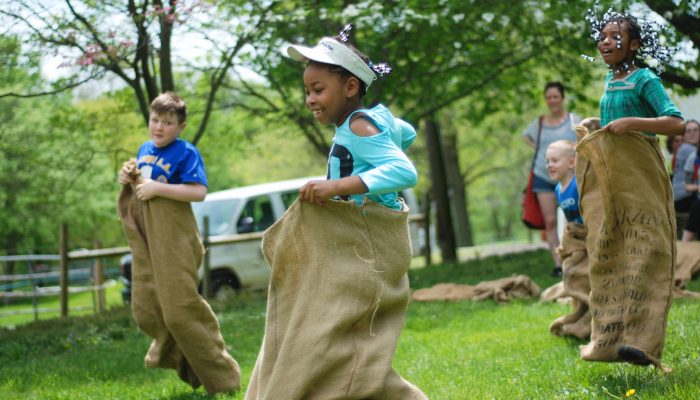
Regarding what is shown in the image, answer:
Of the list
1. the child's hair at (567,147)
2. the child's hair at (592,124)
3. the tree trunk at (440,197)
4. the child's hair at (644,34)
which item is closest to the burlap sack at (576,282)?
the child's hair at (567,147)

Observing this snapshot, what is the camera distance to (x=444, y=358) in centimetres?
602

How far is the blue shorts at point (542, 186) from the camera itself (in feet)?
32.1

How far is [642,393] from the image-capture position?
4129 millimetres

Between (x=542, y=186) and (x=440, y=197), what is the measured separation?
7.88 metres

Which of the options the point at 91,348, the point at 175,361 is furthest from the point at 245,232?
the point at 175,361

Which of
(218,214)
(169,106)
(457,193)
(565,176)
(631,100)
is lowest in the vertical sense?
(457,193)

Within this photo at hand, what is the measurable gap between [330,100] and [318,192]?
0.46 m

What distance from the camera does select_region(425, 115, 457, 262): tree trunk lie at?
1733 centimetres

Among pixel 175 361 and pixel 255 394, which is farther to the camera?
pixel 175 361

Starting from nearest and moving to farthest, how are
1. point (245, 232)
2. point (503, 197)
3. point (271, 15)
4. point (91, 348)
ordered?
1. point (91, 348)
2. point (271, 15)
3. point (245, 232)
4. point (503, 197)

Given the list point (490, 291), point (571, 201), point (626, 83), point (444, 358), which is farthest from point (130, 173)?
point (490, 291)

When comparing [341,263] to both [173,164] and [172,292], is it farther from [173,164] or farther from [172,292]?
[173,164]

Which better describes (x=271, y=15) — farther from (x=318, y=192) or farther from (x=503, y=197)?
(x=503, y=197)

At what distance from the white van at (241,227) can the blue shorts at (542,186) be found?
5.55 m
